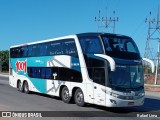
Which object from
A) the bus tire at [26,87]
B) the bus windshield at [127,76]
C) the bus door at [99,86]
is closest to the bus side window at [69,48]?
the bus door at [99,86]

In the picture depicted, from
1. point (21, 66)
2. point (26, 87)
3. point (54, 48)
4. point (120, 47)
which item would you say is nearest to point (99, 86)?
point (120, 47)

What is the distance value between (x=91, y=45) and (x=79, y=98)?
2.72m

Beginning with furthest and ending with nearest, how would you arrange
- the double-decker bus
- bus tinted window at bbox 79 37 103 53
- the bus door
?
bus tinted window at bbox 79 37 103 53 < the bus door < the double-decker bus

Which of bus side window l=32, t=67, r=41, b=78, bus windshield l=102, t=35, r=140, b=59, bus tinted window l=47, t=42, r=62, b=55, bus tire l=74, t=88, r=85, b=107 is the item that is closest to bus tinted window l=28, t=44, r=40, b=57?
bus side window l=32, t=67, r=41, b=78

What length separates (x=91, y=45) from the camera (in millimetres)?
17469

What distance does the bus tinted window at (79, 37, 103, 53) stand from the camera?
1692 cm

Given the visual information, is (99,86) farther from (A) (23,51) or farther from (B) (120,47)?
(A) (23,51)

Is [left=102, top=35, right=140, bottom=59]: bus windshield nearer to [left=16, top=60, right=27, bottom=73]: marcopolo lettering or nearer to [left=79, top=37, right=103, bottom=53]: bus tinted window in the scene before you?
[left=79, top=37, right=103, bottom=53]: bus tinted window

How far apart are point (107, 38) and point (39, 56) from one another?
6928 millimetres

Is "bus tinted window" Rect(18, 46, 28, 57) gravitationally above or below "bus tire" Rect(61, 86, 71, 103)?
above

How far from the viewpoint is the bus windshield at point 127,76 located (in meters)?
16.1

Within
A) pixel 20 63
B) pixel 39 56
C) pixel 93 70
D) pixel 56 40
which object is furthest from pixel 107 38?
pixel 20 63

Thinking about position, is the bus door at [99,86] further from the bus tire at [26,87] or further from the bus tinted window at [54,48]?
the bus tire at [26,87]

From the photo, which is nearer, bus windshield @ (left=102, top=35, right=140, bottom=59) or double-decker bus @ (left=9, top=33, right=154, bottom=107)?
double-decker bus @ (left=9, top=33, right=154, bottom=107)
